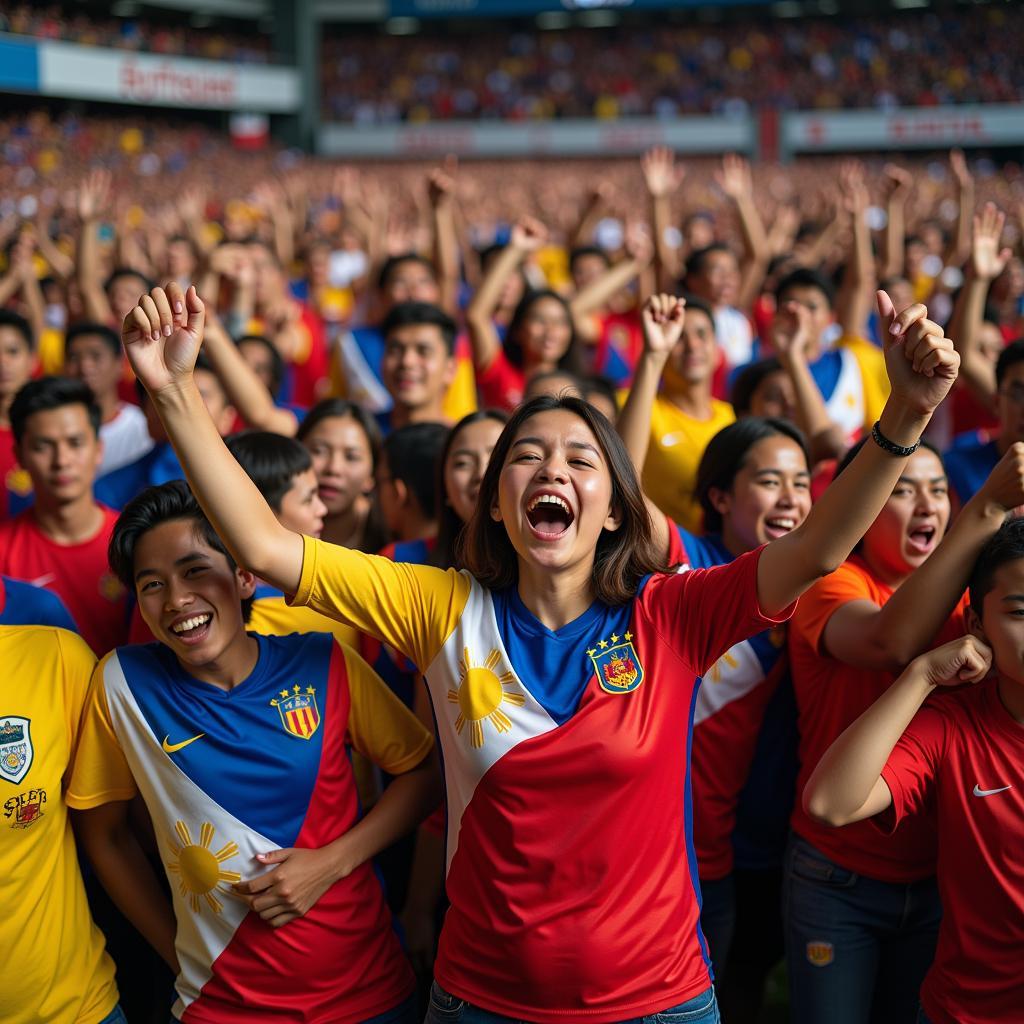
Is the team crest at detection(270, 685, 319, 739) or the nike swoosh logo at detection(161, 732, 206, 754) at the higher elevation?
the team crest at detection(270, 685, 319, 739)

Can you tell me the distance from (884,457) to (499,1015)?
1.13 m

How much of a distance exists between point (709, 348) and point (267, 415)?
154 centimetres

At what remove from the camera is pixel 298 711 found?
2266mm

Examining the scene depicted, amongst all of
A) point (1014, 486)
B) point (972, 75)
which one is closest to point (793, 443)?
point (1014, 486)

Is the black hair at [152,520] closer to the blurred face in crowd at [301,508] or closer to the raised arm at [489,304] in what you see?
the blurred face in crowd at [301,508]

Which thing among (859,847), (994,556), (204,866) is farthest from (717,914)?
(204,866)

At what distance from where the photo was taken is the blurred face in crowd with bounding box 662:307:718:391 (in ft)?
13.1

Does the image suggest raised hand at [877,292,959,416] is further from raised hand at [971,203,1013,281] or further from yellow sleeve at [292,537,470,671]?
raised hand at [971,203,1013,281]

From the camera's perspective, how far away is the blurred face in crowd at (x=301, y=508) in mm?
2795

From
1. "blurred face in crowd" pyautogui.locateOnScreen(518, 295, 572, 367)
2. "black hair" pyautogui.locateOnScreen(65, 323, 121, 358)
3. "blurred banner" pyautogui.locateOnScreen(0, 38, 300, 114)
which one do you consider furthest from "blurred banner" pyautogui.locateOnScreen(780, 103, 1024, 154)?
"black hair" pyautogui.locateOnScreen(65, 323, 121, 358)

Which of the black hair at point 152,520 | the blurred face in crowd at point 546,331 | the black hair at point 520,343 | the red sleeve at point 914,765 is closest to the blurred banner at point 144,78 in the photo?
the black hair at point 520,343

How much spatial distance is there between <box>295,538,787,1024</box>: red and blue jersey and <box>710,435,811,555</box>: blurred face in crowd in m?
0.76

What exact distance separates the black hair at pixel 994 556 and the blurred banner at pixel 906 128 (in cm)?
2799

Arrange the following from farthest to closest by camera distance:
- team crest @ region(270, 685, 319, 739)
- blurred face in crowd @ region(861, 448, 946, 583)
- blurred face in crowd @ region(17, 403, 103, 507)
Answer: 1. blurred face in crowd @ region(17, 403, 103, 507)
2. blurred face in crowd @ region(861, 448, 946, 583)
3. team crest @ region(270, 685, 319, 739)
